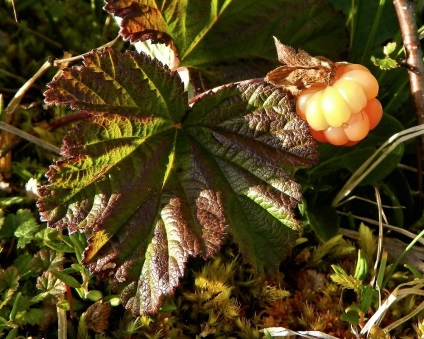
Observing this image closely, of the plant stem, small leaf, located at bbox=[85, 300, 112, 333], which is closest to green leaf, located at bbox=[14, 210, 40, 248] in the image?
small leaf, located at bbox=[85, 300, 112, 333]

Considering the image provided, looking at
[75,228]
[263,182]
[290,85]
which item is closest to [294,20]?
[290,85]

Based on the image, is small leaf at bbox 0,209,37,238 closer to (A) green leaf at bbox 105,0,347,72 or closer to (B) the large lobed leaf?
(B) the large lobed leaf

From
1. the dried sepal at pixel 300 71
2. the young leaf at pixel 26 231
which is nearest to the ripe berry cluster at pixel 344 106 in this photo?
the dried sepal at pixel 300 71

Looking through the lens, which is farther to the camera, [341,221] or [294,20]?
[341,221]

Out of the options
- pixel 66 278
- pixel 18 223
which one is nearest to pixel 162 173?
pixel 66 278

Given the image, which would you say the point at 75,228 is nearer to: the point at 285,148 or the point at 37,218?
the point at 37,218

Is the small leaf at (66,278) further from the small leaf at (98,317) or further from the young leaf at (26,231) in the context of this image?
the young leaf at (26,231)

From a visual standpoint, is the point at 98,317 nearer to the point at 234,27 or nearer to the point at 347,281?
the point at 347,281
